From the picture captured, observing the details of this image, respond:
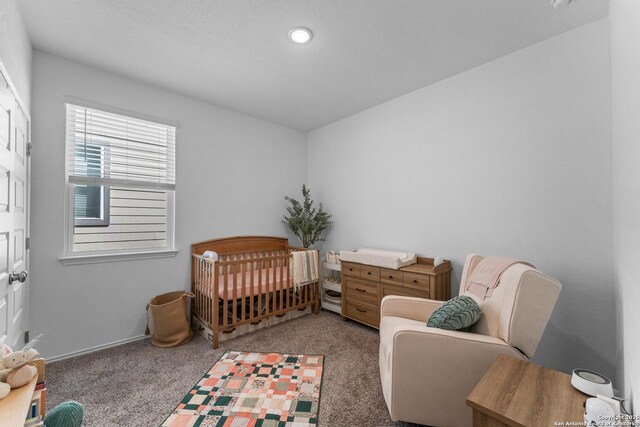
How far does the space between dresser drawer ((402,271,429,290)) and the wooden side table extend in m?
1.21

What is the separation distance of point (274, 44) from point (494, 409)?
250 cm

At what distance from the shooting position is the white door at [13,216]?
1475 millimetres

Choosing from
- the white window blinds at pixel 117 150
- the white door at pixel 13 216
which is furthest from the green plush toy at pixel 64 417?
the white window blinds at pixel 117 150

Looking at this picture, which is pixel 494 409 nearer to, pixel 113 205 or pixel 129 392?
pixel 129 392

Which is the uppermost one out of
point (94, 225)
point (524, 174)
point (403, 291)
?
point (524, 174)

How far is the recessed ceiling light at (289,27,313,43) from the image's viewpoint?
1.93 m

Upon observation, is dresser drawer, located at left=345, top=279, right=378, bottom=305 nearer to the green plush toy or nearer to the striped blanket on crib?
the striped blanket on crib

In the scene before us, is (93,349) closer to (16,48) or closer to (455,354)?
(16,48)

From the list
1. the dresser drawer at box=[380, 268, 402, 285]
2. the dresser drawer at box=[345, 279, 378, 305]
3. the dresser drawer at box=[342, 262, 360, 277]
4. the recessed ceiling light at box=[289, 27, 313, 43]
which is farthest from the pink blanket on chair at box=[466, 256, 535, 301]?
the recessed ceiling light at box=[289, 27, 313, 43]

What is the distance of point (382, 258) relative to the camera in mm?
2773

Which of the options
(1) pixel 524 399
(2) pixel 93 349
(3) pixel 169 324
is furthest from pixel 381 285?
(2) pixel 93 349

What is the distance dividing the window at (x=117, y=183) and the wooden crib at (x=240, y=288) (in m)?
0.56

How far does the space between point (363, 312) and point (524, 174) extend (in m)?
1.97

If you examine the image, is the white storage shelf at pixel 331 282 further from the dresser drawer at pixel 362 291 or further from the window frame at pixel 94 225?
the window frame at pixel 94 225
